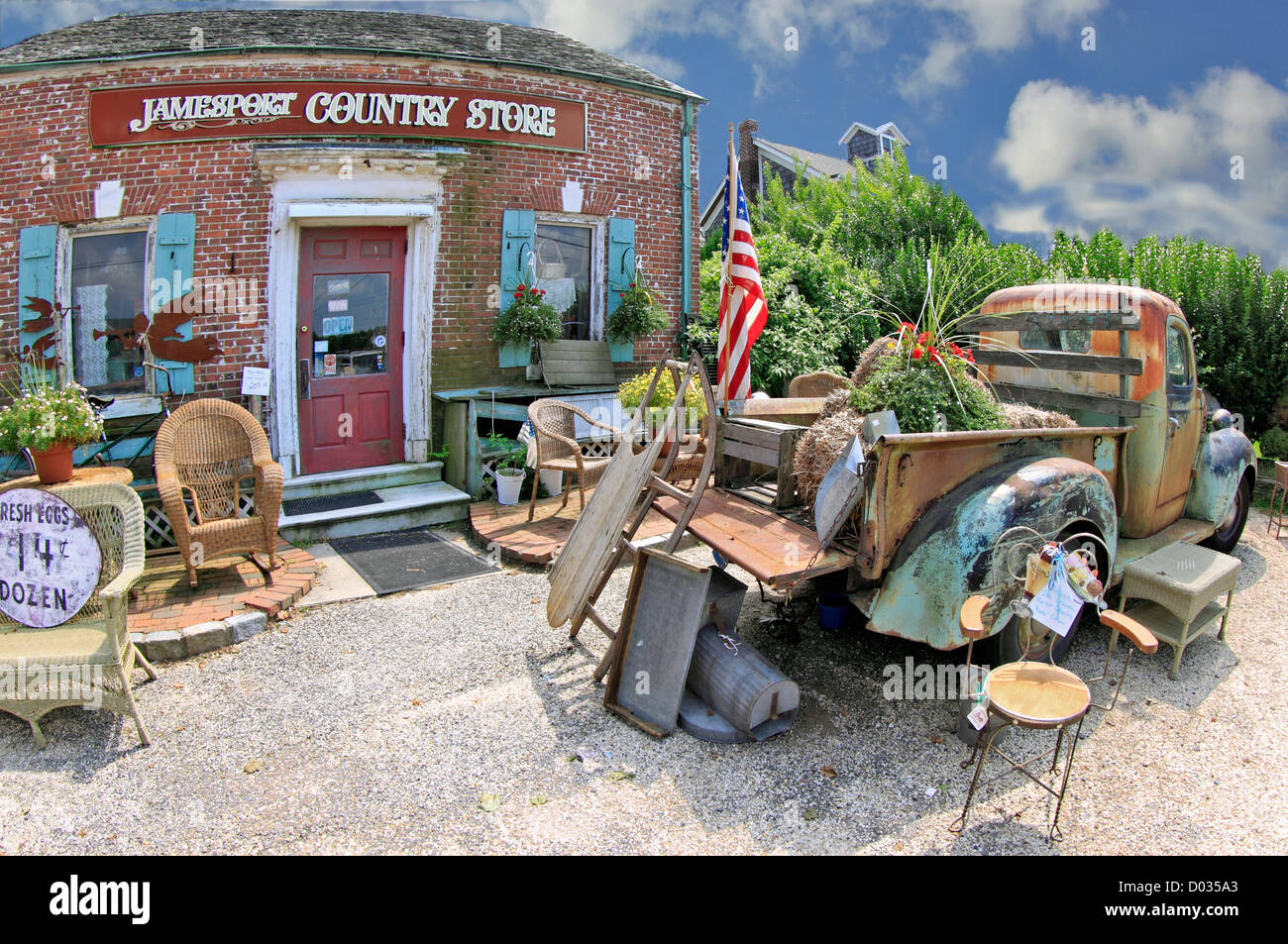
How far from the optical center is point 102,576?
14.4 ft

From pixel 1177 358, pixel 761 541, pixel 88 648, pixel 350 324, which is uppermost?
pixel 350 324

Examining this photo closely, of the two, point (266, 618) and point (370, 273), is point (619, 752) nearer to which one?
point (266, 618)

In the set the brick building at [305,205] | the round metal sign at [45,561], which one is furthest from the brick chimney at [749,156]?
the round metal sign at [45,561]

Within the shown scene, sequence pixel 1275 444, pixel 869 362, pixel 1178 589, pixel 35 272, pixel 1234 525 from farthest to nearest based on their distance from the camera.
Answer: pixel 1275 444 → pixel 35 272 → pixel 1234 525 → pixel 869 362 → pixel 1178 589

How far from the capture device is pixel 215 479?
19.8ft

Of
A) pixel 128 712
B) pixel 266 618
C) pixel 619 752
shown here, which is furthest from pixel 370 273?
pixel 619 752

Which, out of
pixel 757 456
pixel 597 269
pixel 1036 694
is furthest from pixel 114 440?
pixel 1036 694

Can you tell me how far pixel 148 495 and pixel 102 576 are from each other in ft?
8.40

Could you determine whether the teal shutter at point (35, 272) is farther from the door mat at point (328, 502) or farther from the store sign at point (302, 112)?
the door mat at point (328, 502)

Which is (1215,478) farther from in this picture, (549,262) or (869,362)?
(549,262)

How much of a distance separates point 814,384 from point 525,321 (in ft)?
10.1

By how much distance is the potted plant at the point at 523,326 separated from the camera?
8.12 meters

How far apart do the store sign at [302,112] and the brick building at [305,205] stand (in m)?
0.02

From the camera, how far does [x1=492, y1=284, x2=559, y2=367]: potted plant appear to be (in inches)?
320
